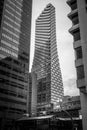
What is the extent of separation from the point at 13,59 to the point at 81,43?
6785 centimetres

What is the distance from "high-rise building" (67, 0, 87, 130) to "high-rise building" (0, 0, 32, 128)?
56856mm

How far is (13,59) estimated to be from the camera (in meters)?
95.9

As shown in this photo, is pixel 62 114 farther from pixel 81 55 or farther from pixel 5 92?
pixel 81 55

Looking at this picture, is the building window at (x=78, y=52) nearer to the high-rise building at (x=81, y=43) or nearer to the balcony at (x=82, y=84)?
the high-rise building at (x=81, y=43)

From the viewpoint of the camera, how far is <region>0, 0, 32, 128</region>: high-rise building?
84.9 metres

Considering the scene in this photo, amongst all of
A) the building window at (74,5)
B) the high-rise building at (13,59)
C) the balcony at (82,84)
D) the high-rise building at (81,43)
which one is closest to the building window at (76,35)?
the high-rise building at (81,43)

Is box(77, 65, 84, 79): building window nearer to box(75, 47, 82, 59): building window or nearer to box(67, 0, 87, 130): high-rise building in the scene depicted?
box(67, 0, 87, 130): high-rise building

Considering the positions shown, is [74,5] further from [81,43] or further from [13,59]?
[13,59]

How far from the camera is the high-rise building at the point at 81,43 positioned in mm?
29922

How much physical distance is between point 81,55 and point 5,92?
59.7 m

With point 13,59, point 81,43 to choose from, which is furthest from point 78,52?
point 13,59

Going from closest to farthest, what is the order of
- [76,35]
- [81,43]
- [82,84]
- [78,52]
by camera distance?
1. [82,84]
2. [81,43]
3. [78,52]
4. [76,35]

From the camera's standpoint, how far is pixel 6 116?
80625mm

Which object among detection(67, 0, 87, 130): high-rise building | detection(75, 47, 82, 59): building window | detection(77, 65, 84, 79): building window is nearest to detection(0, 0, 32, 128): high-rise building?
detection(67, 0, 87, 130): high-rise building
